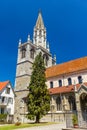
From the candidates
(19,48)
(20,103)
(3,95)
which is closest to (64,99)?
(20,103)

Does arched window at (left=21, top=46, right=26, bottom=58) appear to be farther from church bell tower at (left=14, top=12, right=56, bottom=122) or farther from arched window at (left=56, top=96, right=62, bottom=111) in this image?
arched window at (left=56, top=96, right=62, bottom=111)

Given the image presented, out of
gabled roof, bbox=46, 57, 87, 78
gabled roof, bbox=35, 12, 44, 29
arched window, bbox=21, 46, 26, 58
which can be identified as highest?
gabled roof, bbox=35, 12, 44, 29

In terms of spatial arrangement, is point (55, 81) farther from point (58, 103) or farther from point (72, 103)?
point (72, 103)

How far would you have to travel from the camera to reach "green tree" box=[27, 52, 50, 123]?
30.8m

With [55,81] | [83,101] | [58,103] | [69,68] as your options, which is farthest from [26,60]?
[83,101]

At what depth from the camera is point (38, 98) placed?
31984mm

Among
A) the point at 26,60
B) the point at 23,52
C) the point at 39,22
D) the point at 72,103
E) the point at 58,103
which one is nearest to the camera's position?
the point at 72,103

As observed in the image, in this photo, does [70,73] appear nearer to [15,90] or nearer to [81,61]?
[81,61]

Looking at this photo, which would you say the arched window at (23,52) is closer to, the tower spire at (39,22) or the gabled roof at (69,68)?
the gabled roof at (69,68)

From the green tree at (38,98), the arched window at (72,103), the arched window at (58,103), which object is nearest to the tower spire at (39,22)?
the green tree at (38,98)

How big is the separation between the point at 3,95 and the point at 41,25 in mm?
34991

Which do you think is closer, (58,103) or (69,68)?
(58,103)

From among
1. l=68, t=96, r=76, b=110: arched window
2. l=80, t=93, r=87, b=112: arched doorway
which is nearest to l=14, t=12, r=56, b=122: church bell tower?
l=68, t=96, r=76, b=110: arched window

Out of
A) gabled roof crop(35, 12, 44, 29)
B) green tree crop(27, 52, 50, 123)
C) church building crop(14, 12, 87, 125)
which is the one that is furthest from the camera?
gabled roof crop(35, 12, 44, 29)
